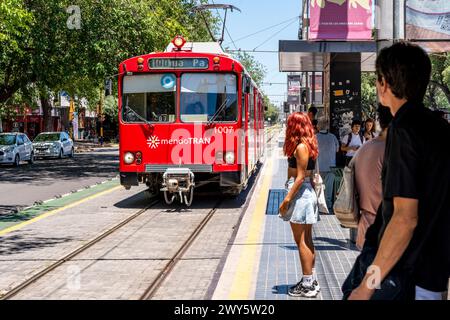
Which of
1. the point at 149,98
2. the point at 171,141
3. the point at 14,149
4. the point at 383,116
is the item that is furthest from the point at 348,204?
the point at 14,149

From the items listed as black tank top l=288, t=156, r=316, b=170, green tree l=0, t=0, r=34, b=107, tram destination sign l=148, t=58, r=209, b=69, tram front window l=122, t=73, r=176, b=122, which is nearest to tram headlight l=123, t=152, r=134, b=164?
tram front window l=122, t=73, r=176, b=122

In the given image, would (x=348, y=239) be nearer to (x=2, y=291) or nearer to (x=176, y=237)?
(x=176, y=237)

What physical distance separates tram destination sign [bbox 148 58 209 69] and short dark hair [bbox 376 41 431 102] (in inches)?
436

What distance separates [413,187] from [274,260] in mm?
5669

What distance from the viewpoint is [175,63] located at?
1369 cm

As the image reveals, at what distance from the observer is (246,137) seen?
1484cm

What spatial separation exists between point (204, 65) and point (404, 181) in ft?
37.1

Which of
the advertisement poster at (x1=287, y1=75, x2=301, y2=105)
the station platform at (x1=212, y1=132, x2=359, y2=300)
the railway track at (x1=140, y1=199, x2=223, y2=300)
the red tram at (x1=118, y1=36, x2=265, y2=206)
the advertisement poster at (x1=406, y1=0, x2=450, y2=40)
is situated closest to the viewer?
the station platform at (x1=212, y1=132, x2=359, y2=300)

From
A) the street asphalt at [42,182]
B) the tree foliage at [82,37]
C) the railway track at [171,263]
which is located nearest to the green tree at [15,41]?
the tree foliage at [82,37]

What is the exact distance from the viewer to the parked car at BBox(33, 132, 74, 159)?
118ft

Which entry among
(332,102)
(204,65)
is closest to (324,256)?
(204,65)

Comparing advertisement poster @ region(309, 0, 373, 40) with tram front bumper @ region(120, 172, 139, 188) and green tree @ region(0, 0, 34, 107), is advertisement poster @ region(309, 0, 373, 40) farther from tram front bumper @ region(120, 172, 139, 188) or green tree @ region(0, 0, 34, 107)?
green tree @ region(0, 0, 34, 107)

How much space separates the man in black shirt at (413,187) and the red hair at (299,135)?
11.1ft

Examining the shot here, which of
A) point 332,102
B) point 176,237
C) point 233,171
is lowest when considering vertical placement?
point 176,237
